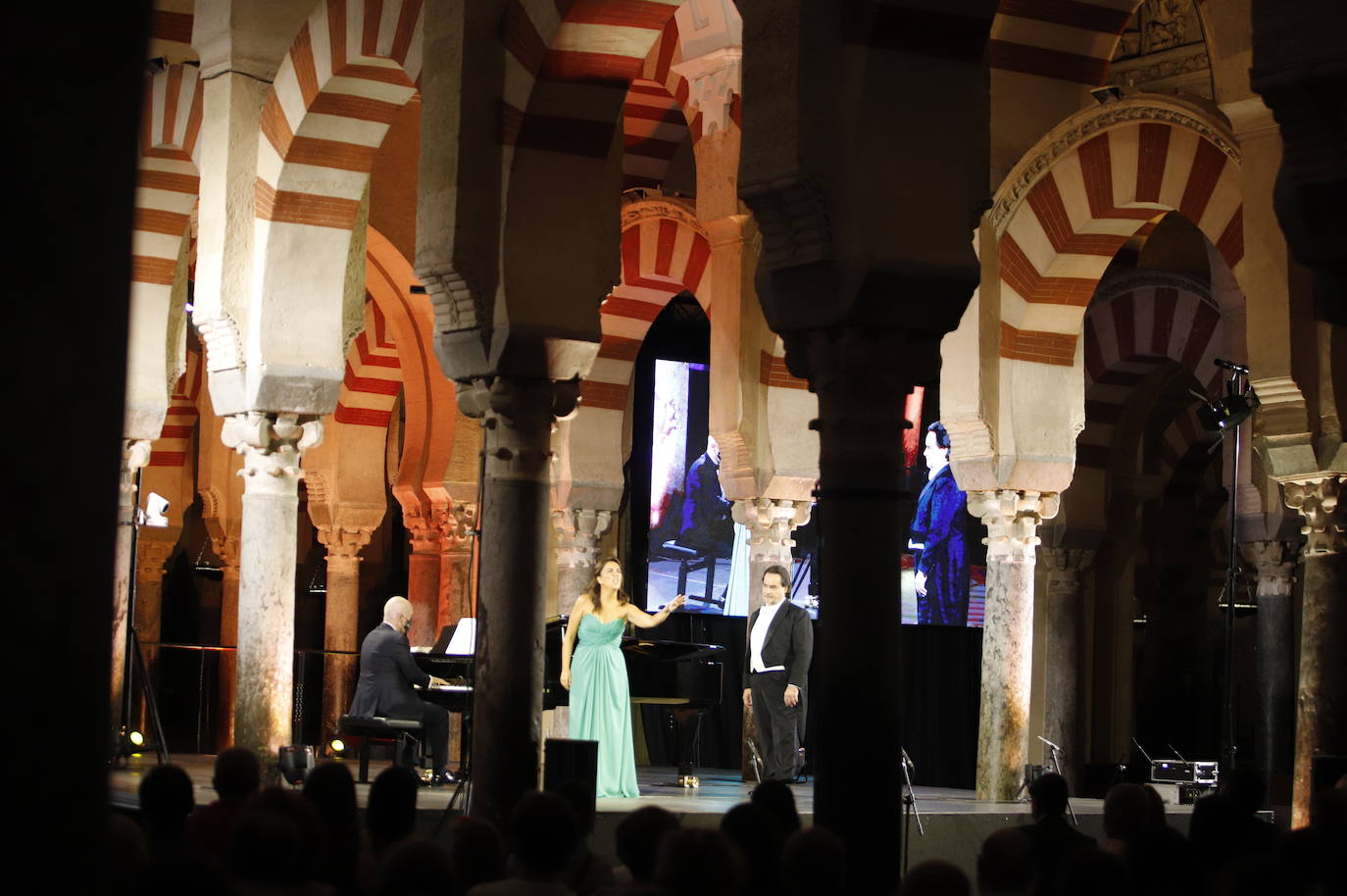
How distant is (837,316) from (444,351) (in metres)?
2.37

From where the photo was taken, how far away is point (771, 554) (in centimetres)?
1130

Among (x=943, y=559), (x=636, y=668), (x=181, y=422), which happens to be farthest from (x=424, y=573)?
(x=636, y=668)

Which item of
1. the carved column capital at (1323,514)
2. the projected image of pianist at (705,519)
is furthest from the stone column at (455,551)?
→ the carved column capital at (1323,514)

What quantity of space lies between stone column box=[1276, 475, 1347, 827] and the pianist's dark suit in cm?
401

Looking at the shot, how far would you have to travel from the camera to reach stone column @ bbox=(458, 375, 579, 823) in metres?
6.84

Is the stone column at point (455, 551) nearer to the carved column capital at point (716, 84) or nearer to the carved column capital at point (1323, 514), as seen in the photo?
the carved column capital at point (716, 84)

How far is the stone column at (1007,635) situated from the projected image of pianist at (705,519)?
17.7ft

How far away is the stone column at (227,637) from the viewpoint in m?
14.7

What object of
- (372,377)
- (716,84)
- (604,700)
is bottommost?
(604,700)

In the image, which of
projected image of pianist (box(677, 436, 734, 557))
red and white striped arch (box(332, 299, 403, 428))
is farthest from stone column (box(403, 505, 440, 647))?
projected image of pianist (box(677, 436, 734, 557))

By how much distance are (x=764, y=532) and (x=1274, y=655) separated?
13.4ft

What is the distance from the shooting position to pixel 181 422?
54.7 feet

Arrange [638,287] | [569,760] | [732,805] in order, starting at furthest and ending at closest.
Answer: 1. [638,287]
2. [732,805]
3. [569,760]

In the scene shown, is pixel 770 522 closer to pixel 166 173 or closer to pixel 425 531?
pixel 425 531
